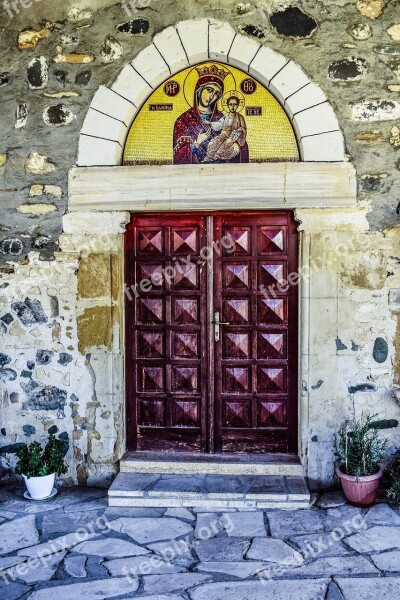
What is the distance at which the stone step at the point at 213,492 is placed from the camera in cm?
394

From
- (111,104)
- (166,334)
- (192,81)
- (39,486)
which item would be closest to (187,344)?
(166,334)

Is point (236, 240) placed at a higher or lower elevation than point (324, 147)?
lower

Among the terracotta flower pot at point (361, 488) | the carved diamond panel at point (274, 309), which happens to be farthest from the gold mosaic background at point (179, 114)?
the terracotta flower pot at point (361, 488)

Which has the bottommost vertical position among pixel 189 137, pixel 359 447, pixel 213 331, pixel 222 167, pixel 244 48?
pixel 359 447

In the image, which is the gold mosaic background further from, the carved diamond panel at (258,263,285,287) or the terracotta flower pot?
the terracotta flower pot

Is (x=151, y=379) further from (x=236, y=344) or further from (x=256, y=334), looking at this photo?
(x=256, y=334)

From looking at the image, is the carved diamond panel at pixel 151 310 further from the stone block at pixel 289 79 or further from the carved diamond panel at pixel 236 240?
the stone block at pixel 289 79

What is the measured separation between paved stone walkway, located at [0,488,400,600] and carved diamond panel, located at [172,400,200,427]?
746 millimetres

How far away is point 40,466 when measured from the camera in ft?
13.6

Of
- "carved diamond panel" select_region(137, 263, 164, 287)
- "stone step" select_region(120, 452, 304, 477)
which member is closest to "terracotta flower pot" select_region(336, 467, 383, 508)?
"stone step" select_region(120, 452, 304, 477)

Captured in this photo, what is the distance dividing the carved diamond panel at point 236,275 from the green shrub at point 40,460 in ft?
5.90

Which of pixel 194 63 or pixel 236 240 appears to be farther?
pixel 236 240

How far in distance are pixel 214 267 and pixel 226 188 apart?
0.63 meters

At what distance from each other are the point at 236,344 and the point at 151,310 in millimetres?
729
